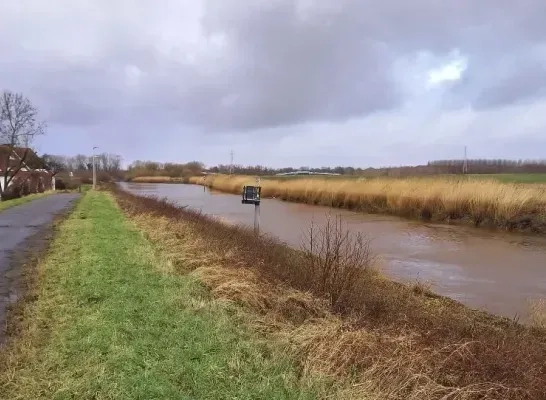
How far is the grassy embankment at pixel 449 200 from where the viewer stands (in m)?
18.5

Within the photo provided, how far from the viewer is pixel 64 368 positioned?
12.1 feet

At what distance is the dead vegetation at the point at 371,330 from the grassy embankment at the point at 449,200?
500 inches

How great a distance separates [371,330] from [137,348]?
86.3 inches

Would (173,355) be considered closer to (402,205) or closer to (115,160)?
(402,205)

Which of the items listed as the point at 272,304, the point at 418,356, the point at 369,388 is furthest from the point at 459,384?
the point at 272,304

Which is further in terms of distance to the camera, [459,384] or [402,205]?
[402,205]

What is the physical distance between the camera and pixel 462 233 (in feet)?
57.4

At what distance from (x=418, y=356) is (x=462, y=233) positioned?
14806 millimetres

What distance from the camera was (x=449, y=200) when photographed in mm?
21641

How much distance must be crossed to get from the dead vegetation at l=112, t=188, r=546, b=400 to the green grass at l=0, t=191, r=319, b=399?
35 centimetres

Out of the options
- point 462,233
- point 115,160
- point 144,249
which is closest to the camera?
point 144,249

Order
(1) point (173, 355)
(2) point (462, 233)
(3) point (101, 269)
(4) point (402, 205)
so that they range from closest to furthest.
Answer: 1. (1) point (173, 355)
2. (3) point (101, 269)
3. (2) point (462, 233)
4. (4) point (402, 205)

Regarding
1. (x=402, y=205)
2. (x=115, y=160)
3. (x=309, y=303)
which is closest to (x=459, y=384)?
(x=309, y=303)

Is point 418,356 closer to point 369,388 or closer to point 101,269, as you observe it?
point 369,388
